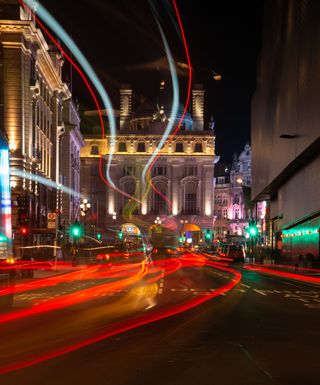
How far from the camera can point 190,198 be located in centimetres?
13462

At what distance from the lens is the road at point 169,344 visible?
8234mm

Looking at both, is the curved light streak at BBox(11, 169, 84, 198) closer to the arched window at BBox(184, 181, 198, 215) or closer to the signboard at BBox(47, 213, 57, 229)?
the signboard at BBox(47, 213, 57, 229)

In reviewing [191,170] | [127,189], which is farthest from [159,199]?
[191,170]

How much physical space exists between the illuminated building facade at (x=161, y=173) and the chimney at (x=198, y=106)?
463 centimetres

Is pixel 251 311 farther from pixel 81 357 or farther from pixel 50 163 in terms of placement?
pixel 50 163

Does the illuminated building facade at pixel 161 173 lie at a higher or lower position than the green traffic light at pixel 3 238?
higher

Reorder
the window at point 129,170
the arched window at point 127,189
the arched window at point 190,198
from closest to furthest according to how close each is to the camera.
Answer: the window at point 129,170
the arched window at point 127,189
the arched window at point 190,198

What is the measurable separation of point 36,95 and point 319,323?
48.3 m

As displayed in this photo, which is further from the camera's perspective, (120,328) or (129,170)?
(129,170)

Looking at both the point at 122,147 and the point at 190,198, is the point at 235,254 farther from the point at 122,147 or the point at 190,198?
the point at 122,147

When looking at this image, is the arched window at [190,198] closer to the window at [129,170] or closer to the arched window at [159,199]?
the arched window at [159,199]

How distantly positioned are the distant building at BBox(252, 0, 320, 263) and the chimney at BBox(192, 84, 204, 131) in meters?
63.4

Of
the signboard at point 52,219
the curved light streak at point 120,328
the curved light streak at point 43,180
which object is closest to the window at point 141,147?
the curved light streak at point 43,180

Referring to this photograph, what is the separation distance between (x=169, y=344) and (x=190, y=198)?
124 metres
